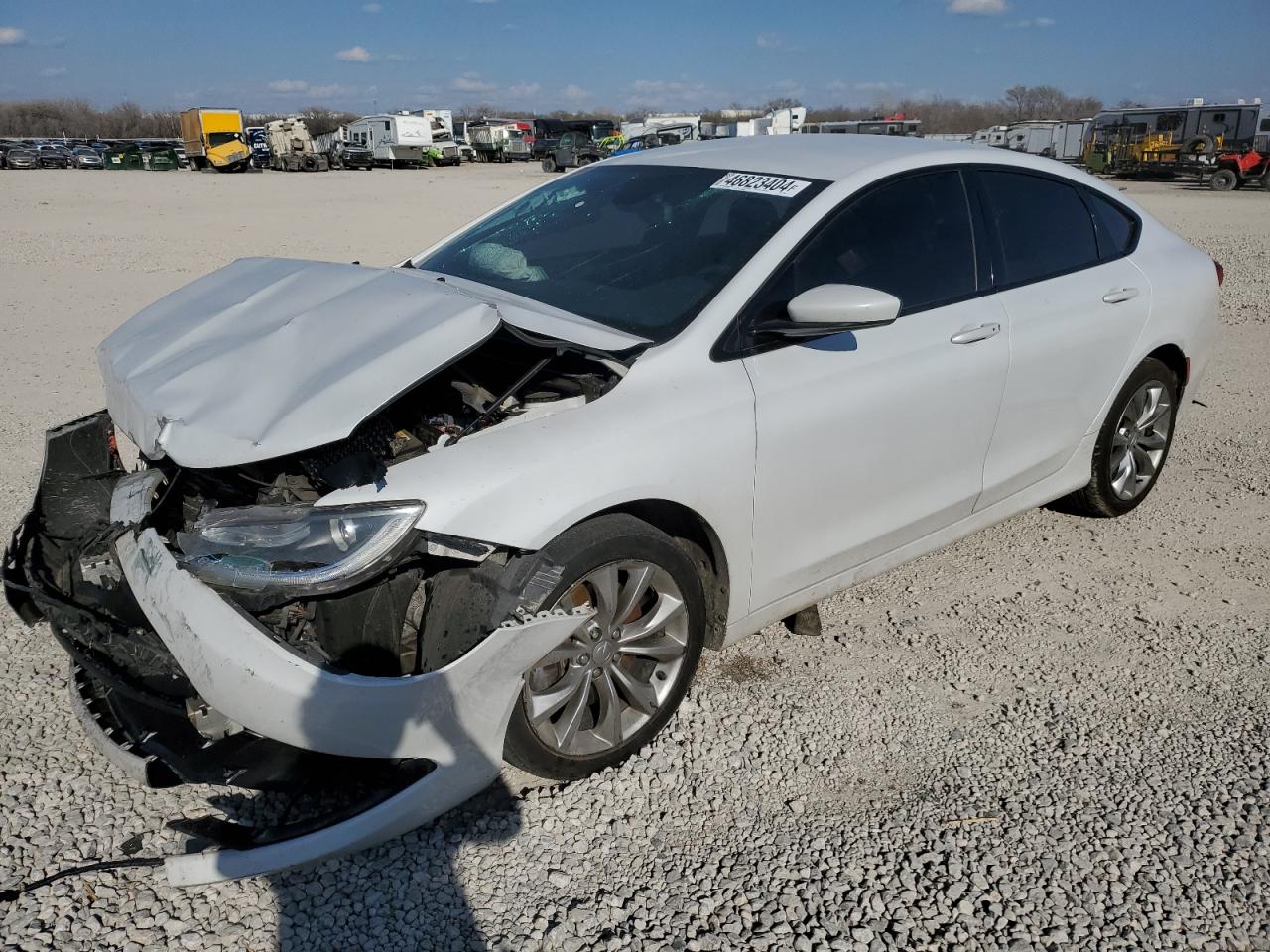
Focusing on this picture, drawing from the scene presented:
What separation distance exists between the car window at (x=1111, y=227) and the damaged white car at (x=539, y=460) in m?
0.27

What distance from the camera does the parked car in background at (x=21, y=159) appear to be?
4041 cm

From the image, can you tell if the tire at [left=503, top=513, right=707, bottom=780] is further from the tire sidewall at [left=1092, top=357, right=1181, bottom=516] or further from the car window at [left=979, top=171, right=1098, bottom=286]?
the tire sidewall at [left=1092, top=357, right=1181, bottom=516]

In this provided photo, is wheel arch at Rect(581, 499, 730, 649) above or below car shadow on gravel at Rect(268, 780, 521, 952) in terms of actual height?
above

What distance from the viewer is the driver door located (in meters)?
3.06

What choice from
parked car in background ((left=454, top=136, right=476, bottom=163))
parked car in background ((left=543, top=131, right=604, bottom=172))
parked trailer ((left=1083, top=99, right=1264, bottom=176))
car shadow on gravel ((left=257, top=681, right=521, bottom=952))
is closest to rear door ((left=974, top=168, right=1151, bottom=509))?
car shadow on gravel ((left=257, top=681, right=521, bottom=952))

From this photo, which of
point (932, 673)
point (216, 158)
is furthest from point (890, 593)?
point (216, 158)

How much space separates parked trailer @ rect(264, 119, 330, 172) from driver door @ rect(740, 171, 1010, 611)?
4155 centimetres

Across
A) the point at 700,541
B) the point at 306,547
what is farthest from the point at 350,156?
the point at 306,547

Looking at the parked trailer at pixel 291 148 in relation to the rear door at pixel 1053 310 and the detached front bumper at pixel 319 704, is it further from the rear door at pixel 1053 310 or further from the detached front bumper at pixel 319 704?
the detached front bumper at pixel 319 704

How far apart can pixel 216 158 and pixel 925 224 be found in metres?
41.0

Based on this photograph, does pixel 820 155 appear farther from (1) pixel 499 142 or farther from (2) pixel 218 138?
(1) pixel 499 142

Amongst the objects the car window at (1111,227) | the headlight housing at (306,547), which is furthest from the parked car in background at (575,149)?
the headlight housing at (306,547)

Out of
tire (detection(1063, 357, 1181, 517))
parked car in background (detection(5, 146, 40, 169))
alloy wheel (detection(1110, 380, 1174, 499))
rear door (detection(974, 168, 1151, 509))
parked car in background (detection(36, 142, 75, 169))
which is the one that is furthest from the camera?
parked car in background (detection(36, 142, 75, 169))

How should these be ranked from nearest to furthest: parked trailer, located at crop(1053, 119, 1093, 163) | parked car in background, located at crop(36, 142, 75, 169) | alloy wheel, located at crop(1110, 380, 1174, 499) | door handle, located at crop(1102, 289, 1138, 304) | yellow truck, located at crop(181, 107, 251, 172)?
1. door handle, located at crop(1102, 289, 1138, 304)
2. alloy wheel, located at crop(1110, 380, 1174, 499)
3. parked trailer, located at crop(1053, 119, 1093, 163)
4. yellow truck, located at crop(181, 107, 251, 172)
5. parked car in background, located at crop(36, 142, 75, 169)
